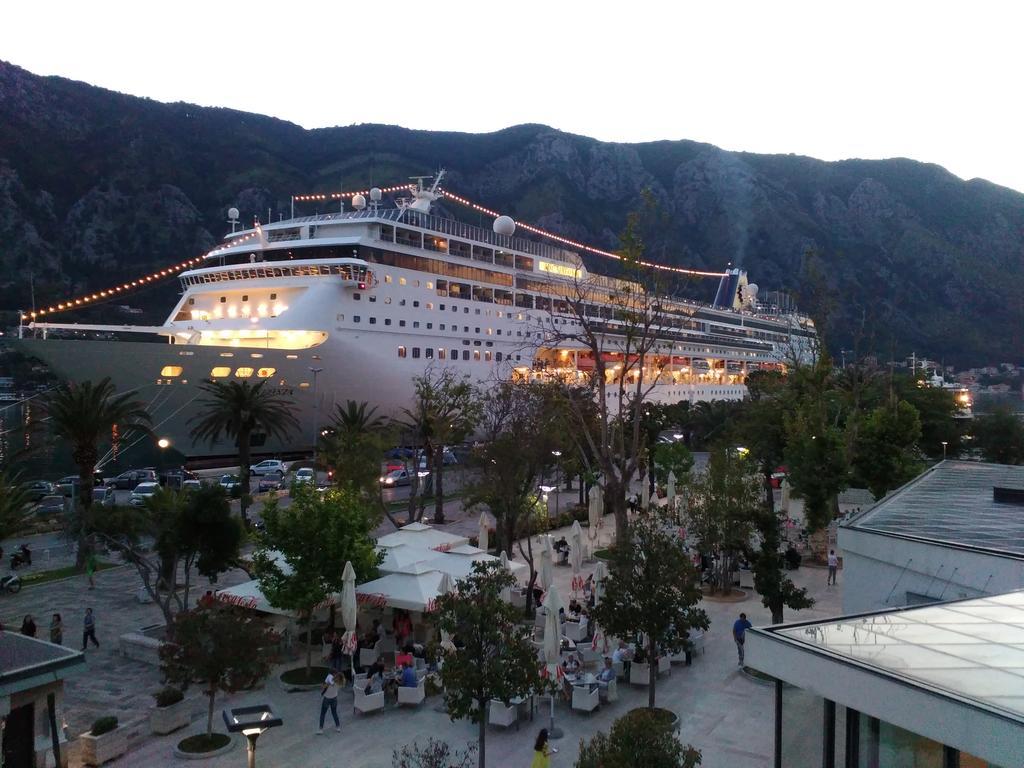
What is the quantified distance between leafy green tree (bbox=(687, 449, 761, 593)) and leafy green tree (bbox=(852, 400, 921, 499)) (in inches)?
178

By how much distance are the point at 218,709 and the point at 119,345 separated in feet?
65.2

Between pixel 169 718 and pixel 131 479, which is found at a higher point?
pixel 169 718

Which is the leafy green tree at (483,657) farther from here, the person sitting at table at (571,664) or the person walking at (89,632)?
the person walking at (89,632)

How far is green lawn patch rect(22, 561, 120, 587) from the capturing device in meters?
16.8

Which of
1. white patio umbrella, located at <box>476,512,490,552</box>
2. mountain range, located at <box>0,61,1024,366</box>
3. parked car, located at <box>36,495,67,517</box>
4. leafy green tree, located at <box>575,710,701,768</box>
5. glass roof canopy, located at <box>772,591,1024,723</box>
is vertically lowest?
parked car, located at <box>36,495,67,517</box>

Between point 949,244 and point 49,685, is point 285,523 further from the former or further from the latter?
point 949,244

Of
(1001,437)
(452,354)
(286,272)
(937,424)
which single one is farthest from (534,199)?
(1001,437)

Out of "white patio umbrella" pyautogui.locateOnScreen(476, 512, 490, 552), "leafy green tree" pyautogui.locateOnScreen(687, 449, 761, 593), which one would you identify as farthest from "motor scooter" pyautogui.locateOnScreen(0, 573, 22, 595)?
"leafy green tree" pyautogui.locateOnScreen(687, 449, 761, 593)

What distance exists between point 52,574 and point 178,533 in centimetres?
737

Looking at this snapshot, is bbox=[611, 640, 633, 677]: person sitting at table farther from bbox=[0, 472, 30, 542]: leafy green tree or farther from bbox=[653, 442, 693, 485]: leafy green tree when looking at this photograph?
bbox=[653, 442, 693, 485]: leafy green tree

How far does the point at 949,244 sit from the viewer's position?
16162cm

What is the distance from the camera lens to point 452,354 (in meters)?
37.9

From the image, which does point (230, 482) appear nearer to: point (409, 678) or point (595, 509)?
point (595, 509)

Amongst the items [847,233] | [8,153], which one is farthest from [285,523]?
[847,233]
